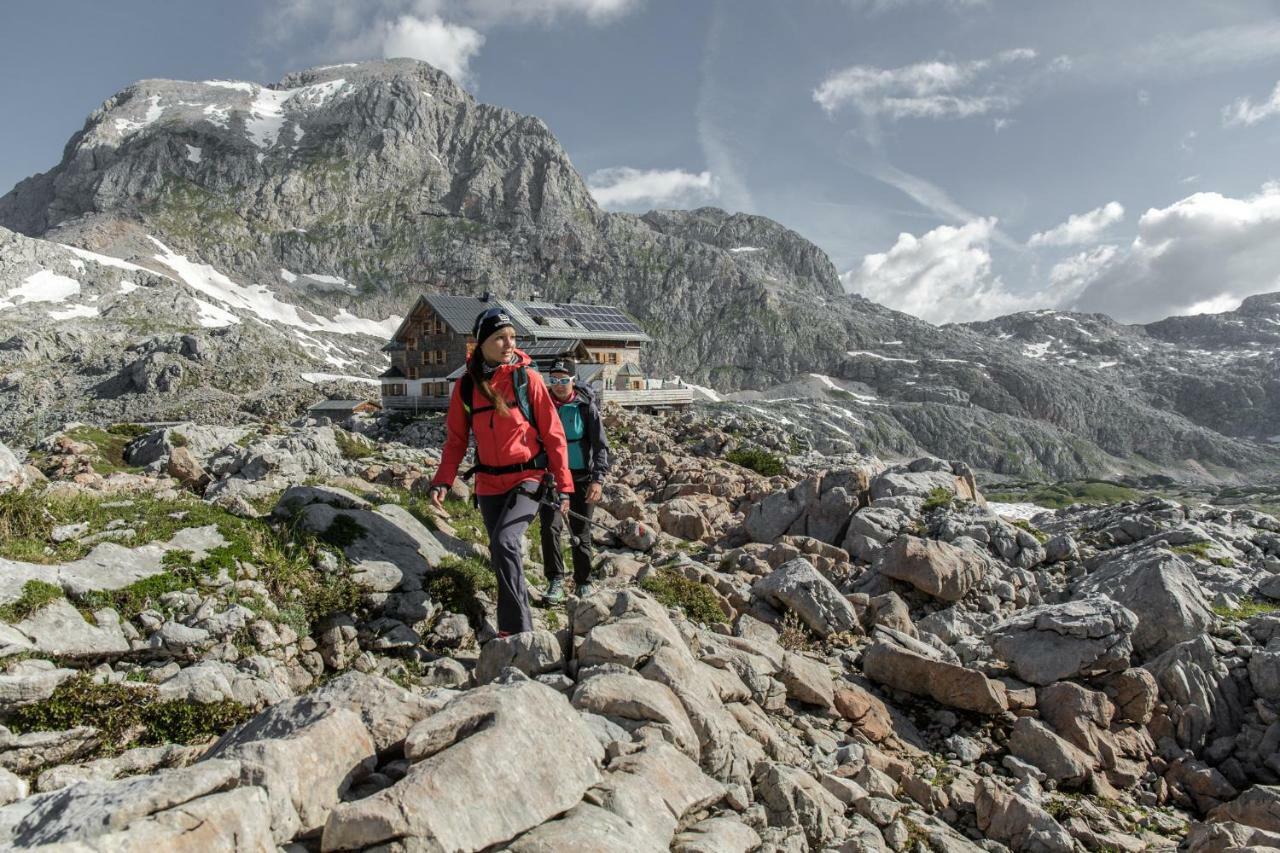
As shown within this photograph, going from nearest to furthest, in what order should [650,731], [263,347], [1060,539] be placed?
[650,731]
[1060,539]
[263,347]

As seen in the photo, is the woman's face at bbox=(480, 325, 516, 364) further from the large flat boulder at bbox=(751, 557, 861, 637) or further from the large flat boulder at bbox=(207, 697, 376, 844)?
the large flat boulder at bbox=(751, 557, 861, 637)

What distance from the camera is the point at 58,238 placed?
161125 millimetres

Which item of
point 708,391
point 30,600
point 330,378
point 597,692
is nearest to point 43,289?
point 330,378

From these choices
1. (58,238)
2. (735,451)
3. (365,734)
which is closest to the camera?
(365,734)

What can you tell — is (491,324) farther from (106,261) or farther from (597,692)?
(106,261)

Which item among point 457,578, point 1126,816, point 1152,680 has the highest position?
point 457,578

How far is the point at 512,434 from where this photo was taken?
780cm

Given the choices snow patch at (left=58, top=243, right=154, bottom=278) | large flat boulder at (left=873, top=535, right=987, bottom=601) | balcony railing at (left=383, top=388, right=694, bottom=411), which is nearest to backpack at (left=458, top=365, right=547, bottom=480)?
large flat boulder at (left=873, top=535, right=987, bottom=601)

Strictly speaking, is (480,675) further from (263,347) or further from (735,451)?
(263,347)

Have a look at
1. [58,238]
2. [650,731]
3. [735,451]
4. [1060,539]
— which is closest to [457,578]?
[650,731]

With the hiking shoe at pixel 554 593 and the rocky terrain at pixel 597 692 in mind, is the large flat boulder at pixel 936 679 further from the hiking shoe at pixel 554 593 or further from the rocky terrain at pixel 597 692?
the hiking shoe at pixel 554 593

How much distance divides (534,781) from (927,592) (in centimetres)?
1096

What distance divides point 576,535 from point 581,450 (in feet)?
4.72

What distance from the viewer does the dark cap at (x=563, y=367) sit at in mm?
10655
